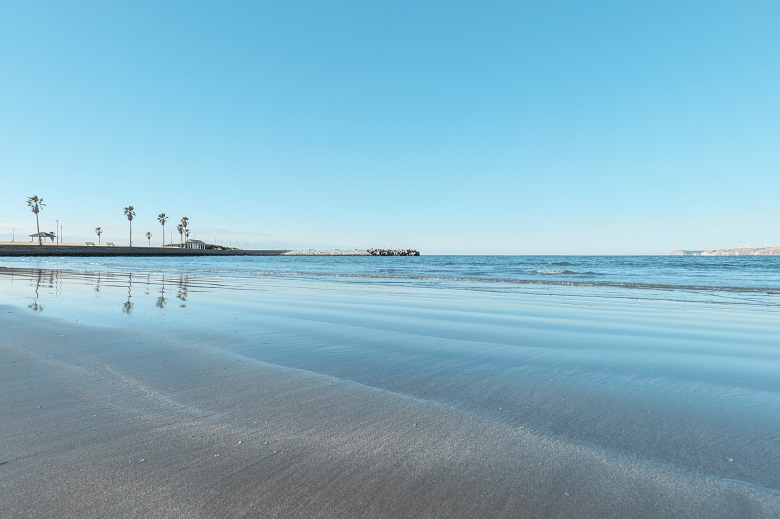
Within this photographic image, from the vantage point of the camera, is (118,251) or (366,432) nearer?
(366,432)

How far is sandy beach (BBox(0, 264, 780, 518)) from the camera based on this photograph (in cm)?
219

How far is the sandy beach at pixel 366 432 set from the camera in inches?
86.4

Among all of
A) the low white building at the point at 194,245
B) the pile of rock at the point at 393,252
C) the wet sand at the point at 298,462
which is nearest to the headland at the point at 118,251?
the pile of rock at the point at 393,252

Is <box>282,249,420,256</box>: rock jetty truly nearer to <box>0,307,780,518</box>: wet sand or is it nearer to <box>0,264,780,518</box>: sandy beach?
<box>0,264,780,518</box>: sandy beach

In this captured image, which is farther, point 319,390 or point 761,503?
point 319,390

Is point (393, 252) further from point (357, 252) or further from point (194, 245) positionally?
point (194, 245)

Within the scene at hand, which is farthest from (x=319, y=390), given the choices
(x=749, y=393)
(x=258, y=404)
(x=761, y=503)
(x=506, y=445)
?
(x=749, y=393)

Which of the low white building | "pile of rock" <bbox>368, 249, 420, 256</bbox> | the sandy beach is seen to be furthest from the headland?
the sandy beach

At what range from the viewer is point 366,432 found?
9.92 feet

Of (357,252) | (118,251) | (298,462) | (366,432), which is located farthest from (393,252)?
(298,462)

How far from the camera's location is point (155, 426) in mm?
3033

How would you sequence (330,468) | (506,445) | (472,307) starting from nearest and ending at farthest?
(330,468) < (506,445) < (472,307)

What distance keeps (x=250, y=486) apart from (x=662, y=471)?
2.35 m

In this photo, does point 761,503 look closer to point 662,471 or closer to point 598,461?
point 662,471
